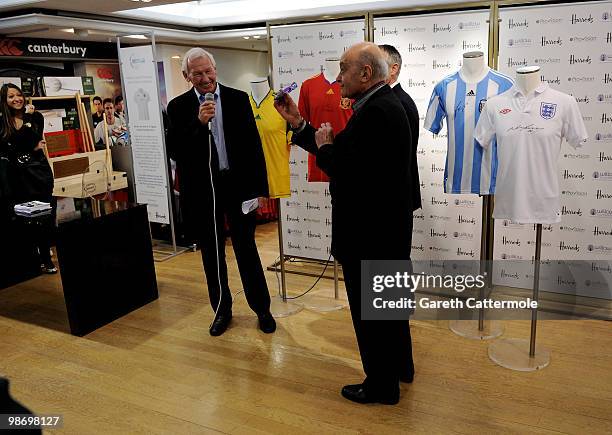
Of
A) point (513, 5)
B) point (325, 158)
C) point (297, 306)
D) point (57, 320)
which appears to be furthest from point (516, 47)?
point (57, 320)

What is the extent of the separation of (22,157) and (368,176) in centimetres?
375

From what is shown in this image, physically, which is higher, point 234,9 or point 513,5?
point 234,9

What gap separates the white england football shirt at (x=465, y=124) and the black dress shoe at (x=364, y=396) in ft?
4.50

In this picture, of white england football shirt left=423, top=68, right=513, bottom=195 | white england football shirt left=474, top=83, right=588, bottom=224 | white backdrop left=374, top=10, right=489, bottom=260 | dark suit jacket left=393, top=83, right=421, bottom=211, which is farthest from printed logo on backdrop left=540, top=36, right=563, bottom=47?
dark suit jacket left=393, top=83, right=421, bottom=211

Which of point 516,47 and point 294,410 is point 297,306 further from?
point 516,47

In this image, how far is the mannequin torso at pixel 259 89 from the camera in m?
3.49

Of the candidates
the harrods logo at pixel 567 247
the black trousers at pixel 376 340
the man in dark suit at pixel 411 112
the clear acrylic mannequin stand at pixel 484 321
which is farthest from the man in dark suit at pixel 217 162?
the harrods logo at pixel 567 247

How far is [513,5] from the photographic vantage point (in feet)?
11.6

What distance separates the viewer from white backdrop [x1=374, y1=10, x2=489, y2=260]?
12.2 ft

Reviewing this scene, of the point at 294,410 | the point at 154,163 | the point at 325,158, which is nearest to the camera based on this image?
the point at 325,158

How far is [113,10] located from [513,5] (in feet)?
10.7

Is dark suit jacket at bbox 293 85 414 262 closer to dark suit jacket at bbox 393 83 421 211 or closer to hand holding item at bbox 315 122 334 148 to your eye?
hand holding item at bbox 315 122 334 148

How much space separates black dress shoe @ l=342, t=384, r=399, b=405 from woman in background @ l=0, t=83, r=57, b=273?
3140 mm

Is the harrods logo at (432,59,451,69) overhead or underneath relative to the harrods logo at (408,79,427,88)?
overhead
